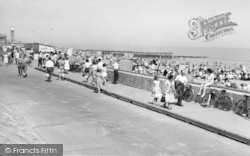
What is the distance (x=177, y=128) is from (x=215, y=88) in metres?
4.16

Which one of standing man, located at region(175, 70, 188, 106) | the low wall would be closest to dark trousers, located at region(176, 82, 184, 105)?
standing man, located at region(175, 70, 188, 106)

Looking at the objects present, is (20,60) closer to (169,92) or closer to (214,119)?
(169,92)

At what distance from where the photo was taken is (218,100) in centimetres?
1169

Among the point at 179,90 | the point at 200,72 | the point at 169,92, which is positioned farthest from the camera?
the point at 200,72

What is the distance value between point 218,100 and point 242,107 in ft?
3.87

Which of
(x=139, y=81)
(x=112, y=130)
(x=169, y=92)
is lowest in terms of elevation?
(x=112, y=130)

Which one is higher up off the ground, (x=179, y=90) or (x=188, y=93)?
(x=179, y=90)

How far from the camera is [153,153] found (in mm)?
6742

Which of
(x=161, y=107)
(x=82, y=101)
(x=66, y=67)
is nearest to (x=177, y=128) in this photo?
(x=161, y=107)

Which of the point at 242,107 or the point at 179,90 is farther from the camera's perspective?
the point at 179,90

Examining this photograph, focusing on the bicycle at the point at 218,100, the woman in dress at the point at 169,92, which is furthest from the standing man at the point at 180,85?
the bicycle at the point at 218,100

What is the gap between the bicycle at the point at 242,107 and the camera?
10.4 metres

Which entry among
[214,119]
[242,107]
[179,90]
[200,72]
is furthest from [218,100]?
[200,72]

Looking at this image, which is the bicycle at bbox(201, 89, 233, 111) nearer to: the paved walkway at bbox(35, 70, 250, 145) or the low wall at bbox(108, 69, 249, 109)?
the paved walkway at bbox(35, 70, 250, 145)
